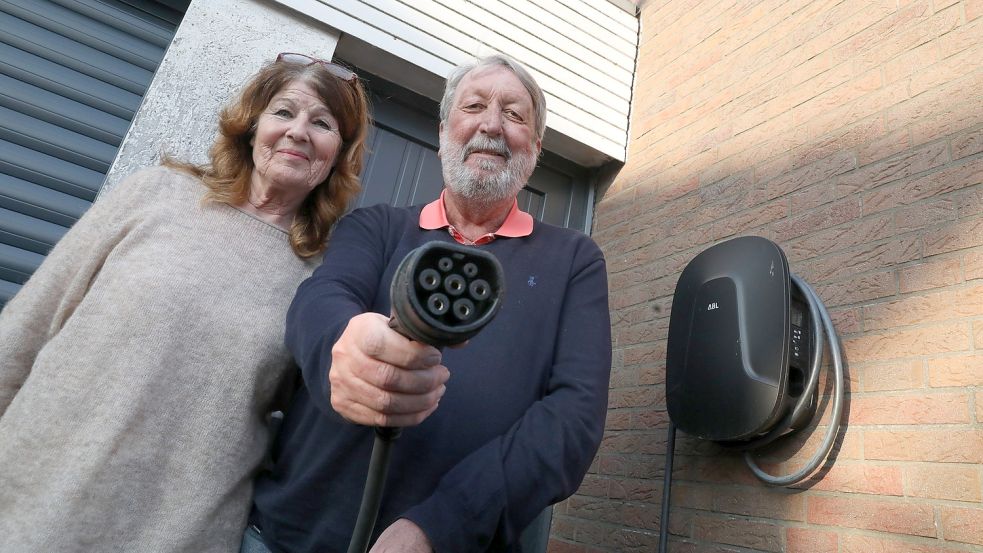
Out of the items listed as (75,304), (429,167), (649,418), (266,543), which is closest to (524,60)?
(429,167)

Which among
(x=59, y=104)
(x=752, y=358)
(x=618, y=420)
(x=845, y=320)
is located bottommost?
(x=618, y=420)

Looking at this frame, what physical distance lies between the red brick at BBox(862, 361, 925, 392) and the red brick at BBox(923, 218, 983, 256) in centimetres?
33

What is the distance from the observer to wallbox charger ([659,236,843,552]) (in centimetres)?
177

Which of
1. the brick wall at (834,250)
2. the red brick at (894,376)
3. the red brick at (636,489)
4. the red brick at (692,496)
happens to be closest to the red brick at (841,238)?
the brick wall at (834,250)

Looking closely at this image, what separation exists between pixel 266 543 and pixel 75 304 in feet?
2.14

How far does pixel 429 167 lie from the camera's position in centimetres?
293

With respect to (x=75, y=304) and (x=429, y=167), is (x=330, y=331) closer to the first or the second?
(x=75, y=304)

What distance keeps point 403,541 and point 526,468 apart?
220 millimetres

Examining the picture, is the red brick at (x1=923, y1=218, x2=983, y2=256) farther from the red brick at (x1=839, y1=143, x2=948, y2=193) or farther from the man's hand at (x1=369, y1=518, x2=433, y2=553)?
the man's hand at (x1=369, y1=518, x2=433, y2=553)

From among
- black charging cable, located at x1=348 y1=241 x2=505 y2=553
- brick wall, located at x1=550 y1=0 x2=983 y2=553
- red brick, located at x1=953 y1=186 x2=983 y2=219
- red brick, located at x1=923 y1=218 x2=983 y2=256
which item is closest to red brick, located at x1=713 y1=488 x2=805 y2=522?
brick wall, located at x1=550 y1=0 x2=983 y2=553

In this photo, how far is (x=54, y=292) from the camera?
4.19ft

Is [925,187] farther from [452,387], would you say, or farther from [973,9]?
[452,387]

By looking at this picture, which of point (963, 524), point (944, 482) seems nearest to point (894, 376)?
point (944, 482)

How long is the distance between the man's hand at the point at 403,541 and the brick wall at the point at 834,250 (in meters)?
1.36
